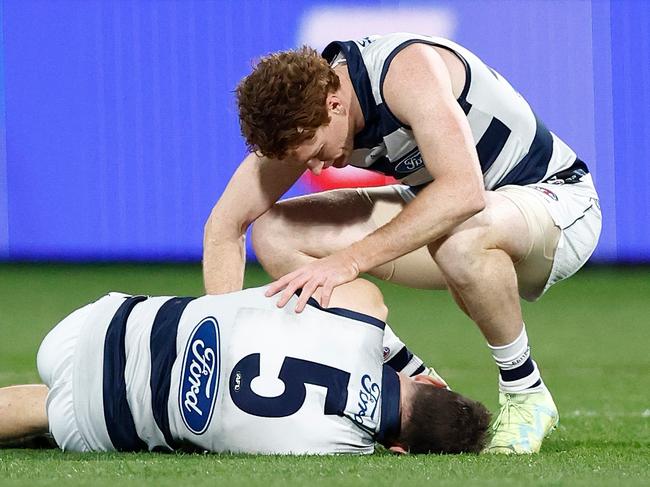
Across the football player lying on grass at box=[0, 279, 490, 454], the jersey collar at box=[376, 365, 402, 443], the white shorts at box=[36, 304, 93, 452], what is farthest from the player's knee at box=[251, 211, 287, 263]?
the jersey collar at box=[376, 365, 402, 443]

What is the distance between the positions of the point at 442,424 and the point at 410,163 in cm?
77

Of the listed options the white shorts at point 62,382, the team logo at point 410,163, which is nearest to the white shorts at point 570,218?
the team logo at point 410,163

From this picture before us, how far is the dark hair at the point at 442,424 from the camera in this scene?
8.62ft

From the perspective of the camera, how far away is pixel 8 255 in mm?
8266

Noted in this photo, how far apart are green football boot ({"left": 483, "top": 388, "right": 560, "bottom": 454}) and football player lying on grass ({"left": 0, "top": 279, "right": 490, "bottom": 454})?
0.11 metres

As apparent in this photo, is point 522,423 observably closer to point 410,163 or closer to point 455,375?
point 410,163

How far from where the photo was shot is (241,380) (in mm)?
2520

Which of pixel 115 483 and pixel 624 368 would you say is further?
pixel 624 368

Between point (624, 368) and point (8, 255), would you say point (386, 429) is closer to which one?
point (624, 368)

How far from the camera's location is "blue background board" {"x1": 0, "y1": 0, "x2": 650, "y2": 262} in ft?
26.0

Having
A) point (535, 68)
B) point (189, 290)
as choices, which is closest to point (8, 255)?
point (189, 290)

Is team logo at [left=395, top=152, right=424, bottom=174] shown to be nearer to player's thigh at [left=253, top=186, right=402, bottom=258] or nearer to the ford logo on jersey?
player's thigh at [left=253, top=186, right=402, bottom=258]

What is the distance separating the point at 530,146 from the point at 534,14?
4924 millimetres

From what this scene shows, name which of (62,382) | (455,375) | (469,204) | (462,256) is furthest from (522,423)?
(455,375)
